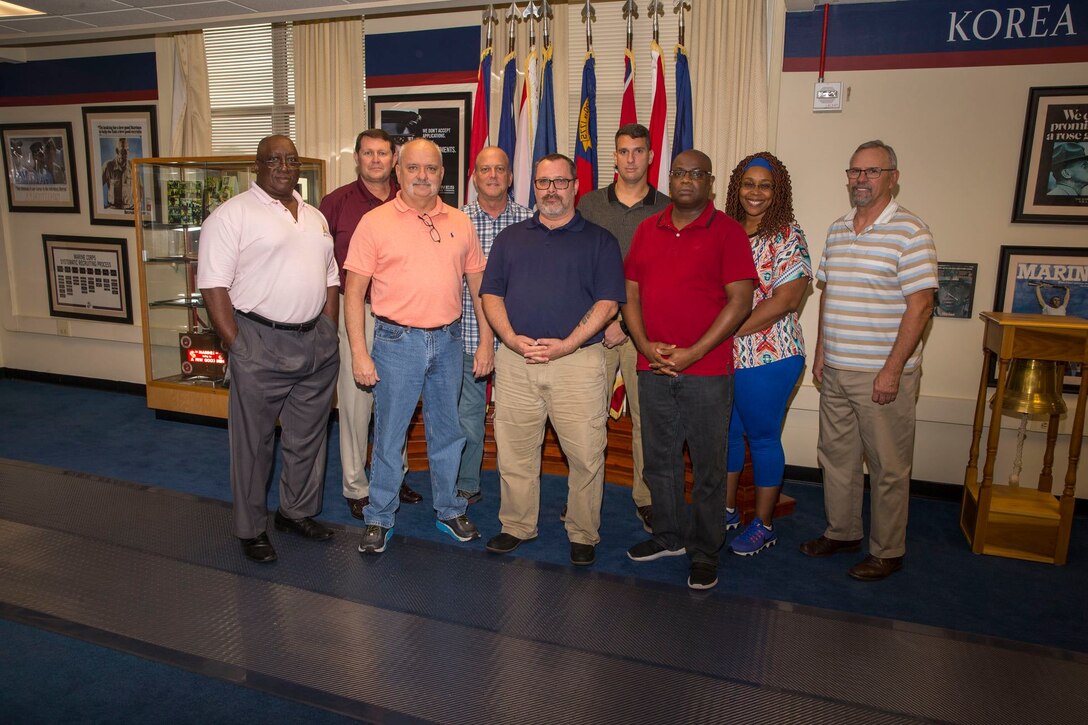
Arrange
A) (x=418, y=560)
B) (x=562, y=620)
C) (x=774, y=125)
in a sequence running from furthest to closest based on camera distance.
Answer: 1. (x=774, y=125)
2. (x=418, y=560)
3. (x=562, y=620)

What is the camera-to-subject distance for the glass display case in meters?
5.41

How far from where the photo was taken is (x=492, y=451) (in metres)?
4.59

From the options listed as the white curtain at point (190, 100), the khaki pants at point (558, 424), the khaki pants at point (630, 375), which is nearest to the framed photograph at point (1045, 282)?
the khaki pants at point (630, 375)

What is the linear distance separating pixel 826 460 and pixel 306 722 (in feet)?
8.07

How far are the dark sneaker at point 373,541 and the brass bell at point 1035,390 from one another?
2.98 metres

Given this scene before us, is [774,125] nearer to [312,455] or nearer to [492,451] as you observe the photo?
[492,451]

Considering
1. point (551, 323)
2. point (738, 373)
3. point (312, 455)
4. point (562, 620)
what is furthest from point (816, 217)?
point (312, 455)

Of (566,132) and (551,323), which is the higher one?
(566,132)

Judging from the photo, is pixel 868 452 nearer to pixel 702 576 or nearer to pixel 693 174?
pixel 702 576

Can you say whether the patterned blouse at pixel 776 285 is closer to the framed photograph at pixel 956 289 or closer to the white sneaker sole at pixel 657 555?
the white sneaker sole at pixel 657 555

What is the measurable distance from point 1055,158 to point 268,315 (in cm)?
407

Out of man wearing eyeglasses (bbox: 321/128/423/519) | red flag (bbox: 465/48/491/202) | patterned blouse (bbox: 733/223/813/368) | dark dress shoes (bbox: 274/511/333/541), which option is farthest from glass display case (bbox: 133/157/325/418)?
patterned blouse (bbox: 733/223/813/368)

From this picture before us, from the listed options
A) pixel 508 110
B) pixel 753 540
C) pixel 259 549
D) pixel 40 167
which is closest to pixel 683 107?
pixel 508 110

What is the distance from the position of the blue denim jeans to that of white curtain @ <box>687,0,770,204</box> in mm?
1834
